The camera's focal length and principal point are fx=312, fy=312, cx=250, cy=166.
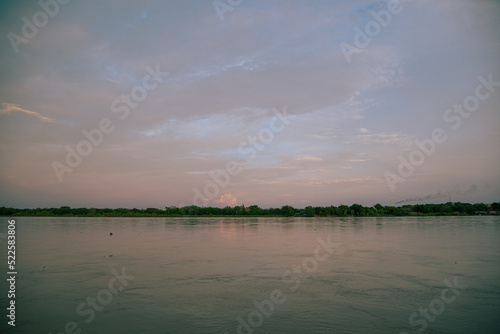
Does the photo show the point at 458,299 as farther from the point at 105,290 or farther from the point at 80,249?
the point at 80,249

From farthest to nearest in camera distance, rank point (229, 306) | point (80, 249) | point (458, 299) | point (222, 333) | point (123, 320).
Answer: point (80, 249)
point (458, 299)
point (229, 306)
point (123, 320)
point (222, 333)

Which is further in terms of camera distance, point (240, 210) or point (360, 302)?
point (240, 210)

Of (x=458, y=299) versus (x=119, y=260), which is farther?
(x=119, y=260)

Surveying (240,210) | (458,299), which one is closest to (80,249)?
(458,299)

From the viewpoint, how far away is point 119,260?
1535 centimetres

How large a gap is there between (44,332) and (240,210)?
123 meters

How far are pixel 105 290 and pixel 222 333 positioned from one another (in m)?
5.18

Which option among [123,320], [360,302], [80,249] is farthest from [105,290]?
[80,249]

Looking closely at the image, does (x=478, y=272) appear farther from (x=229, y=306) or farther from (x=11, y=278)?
(x=11, y=278)

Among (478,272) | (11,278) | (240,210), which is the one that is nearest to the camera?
(11,278)

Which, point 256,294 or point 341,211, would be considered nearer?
point 256,294

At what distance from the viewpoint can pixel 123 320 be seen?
7422 millimetres

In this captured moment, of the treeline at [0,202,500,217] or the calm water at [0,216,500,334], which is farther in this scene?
the treeline at [0,202,500,217]

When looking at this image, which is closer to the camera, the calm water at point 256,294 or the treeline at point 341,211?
the calm water at point 256,294
